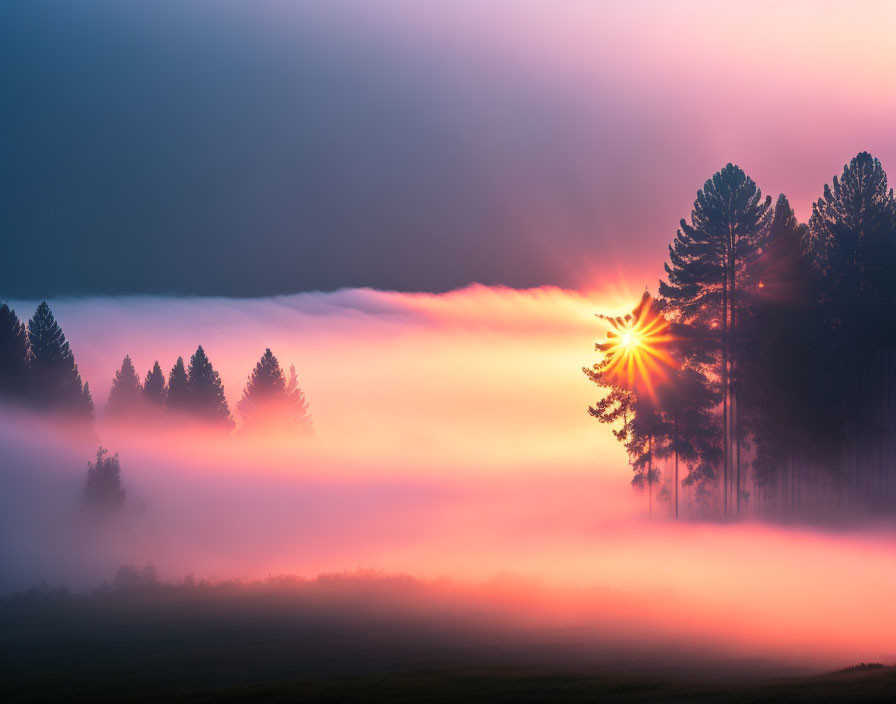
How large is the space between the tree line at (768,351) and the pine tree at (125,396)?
6082 cm

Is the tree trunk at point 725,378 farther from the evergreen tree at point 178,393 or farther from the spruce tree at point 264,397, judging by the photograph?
the evergreen tree at point 178,393

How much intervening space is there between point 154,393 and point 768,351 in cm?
7091

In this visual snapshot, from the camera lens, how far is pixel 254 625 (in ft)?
145

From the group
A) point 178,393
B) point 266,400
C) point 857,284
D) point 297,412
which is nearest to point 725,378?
point 857,284

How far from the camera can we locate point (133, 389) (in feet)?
367

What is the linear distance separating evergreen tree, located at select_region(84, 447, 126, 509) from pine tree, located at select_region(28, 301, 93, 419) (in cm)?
1880

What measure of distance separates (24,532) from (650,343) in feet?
162

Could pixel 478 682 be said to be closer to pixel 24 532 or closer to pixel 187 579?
pixel 187 579

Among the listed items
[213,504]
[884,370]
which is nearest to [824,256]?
[884,370]

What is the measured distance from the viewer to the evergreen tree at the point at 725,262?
211 feet

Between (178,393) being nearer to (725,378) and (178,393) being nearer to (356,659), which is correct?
(725,378)

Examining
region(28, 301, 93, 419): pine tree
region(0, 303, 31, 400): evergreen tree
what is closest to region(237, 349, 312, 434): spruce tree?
region(28, 301, 93, 419): pine tree

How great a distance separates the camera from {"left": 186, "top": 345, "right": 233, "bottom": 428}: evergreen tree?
346ft

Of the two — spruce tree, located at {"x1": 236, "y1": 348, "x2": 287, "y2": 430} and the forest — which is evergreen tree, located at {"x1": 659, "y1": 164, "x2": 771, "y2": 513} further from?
spruce tree, located at {"x1": 236, "y1": 348, "x2": 287, "y2": 430}
